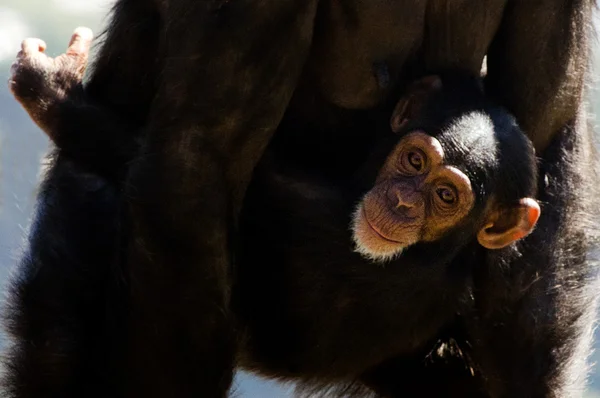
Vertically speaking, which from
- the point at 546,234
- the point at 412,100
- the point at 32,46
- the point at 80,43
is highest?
the point at 32,46

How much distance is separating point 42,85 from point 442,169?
1.46 meters

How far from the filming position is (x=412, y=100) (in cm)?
459

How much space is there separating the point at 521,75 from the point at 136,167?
4.94 feet

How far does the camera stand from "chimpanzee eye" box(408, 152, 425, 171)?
15.0ft

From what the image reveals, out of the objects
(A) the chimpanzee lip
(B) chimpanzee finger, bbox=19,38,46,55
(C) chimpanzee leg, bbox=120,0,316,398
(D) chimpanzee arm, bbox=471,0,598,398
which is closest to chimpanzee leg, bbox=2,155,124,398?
(C) chimpanzee leg, bbox=120,0,316,398

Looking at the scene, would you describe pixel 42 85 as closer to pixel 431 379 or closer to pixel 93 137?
pixel 93 137

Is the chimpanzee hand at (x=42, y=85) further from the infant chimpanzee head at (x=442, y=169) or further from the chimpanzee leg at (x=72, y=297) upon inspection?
the infant chimpanzee head at (x=442, y=169)

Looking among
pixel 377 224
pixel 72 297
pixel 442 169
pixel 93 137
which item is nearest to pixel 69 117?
pixel 93 137

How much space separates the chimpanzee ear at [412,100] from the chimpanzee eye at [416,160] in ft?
0.36

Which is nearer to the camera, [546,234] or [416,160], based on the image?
[416,160]

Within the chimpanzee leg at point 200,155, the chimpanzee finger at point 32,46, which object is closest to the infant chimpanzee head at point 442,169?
the chimpanzee leg at point 200,155

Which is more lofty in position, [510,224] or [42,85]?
[42,85]

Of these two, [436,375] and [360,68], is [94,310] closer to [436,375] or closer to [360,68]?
[360,68]

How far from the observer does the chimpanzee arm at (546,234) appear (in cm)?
468
